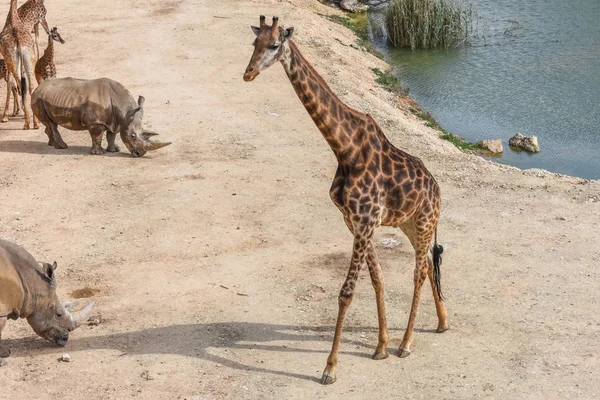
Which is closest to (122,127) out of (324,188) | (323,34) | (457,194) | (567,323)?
(324,188)

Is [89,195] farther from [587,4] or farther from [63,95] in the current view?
[587,4]

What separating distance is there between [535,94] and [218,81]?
24.5 ft

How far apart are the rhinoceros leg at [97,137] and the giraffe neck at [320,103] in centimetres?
701

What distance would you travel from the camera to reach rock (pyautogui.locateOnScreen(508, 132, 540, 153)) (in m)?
19.2

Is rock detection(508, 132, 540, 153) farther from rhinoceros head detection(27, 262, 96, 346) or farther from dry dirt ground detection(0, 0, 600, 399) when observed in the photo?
rhinoceros head detection(27, 262, 96, 346)

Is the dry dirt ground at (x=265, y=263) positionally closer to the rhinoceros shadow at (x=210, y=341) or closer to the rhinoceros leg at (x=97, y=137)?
the rhinoceros shadow at (x=210, y=341)

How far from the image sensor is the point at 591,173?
59.4 feet

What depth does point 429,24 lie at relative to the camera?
26047mm

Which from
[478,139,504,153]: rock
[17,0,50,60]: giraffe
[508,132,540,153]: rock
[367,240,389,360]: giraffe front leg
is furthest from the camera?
[508,132,540,153]: rock

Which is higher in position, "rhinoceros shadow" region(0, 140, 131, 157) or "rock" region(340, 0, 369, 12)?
"rhinoceros shadow" region(0, 140, 131, 157)

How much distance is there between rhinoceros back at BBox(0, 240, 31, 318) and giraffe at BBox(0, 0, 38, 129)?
783cm

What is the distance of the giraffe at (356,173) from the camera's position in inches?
369

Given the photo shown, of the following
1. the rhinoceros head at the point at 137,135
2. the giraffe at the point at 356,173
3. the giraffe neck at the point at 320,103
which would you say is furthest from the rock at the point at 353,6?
the giraffe neck at the point at 320,103

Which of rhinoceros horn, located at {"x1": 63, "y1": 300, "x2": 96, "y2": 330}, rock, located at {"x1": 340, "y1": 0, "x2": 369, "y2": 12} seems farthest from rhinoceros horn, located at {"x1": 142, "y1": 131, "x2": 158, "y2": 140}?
rock, located at {"x1": 340, "y1": 0, "x2": 369, "y2": 12}
